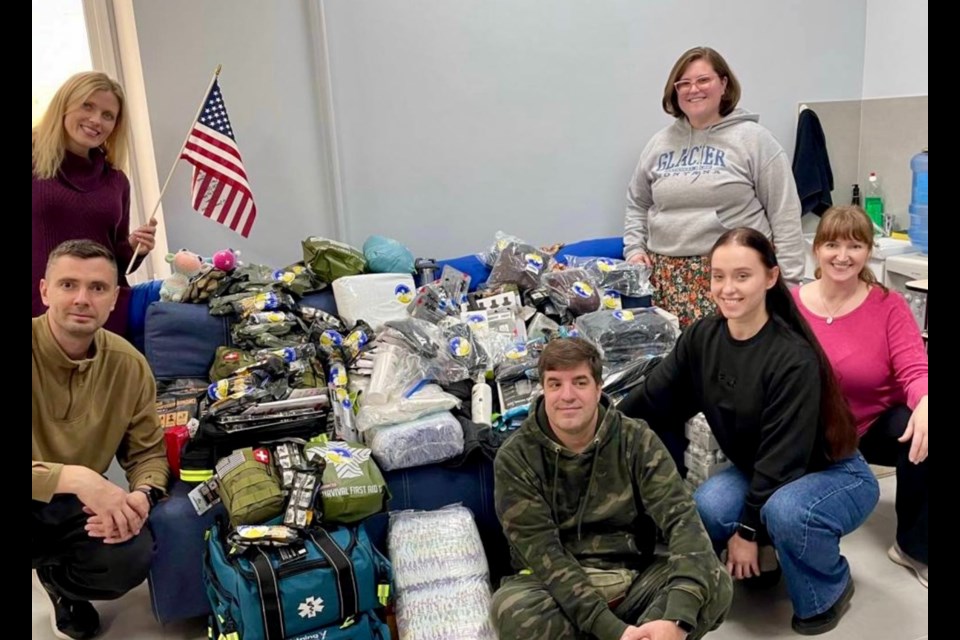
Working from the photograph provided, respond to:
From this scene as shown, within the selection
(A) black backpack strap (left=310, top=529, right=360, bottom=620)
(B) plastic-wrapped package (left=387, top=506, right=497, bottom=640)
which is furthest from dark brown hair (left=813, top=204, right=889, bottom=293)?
(A) black backpack strap (left=310, top=529, right=360, bottom=620)

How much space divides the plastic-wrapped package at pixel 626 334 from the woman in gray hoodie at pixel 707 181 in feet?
1.03

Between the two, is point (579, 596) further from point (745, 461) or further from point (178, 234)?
point (178, 234)

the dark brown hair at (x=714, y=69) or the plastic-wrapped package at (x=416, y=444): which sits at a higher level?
the dark brown hair at (x=714, y=69)

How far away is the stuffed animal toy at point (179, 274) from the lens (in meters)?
3.18

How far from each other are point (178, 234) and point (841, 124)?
364cm

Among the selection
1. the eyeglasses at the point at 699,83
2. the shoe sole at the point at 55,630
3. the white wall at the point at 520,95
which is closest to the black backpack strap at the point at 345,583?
the shoe sole at the point at 55,630

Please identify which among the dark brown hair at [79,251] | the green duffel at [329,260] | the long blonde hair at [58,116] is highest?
the long blonde hair at [58,116]

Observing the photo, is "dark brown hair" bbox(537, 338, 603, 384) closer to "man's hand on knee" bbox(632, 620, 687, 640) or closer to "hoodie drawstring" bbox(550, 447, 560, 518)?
"hoodie drawstring" bbox(550, 447, 560, 518)

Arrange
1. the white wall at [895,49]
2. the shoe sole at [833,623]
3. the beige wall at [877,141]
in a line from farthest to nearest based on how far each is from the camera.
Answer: the beige wall at [877,141], the white wall at [895,49], the shoe sole at [833,623]

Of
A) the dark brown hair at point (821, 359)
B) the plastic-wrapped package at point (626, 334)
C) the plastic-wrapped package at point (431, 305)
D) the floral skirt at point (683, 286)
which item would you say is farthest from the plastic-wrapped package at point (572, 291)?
the dark brown hair at point (821, 359)

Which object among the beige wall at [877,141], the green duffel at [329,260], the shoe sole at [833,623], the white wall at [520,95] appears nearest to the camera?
the shoe sole at [833,623]

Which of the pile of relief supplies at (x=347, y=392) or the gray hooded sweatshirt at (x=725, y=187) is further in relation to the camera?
the gray hooded sweatshirt at (x=725, y=187)

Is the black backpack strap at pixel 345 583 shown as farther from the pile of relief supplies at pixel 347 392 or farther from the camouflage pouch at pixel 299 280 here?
the camouflage pouch at pixel 299 280

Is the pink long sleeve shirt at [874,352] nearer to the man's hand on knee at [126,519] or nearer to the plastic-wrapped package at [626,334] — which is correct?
the plastic-wrapped package at [626,334]
